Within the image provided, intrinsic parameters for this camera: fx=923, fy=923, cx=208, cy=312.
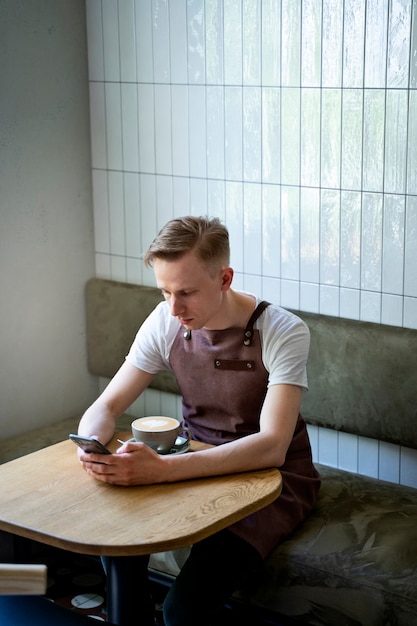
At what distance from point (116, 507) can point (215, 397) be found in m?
0.62

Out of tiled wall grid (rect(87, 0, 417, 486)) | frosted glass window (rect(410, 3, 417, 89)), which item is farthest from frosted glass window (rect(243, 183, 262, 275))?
frosted glass window (rect(410, 3, 417, 89))

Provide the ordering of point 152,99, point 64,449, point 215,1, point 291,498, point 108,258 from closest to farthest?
point 64,449 < point 291,498 < point 215,1 < point 152,99 < point 108,258

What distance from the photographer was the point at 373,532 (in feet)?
8.43

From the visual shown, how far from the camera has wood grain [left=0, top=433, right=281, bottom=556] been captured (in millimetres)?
1855

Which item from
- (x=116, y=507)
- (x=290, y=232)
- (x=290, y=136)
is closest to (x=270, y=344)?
(x=116, y=507)

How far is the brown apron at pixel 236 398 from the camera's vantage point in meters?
2.50

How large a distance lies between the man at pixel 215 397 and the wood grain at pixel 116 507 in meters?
0.05

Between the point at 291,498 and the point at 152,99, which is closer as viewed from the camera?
the point at 291,498

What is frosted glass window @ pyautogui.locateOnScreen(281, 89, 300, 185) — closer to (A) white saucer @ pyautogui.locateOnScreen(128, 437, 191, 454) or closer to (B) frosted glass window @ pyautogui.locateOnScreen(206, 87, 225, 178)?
(B) frosted glass window @ pyautogui.locateOnScreen(206, 87, 225, 178)

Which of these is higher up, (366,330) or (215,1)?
(215,1)

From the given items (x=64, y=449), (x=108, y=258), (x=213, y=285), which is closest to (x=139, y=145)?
(x=108, y=258)

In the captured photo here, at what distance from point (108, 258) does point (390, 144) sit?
1.34 m

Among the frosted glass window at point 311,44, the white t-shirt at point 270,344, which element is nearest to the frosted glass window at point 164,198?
the frosted glass window at point 311,44

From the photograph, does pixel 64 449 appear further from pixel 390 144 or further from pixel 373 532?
pixel 390 144
